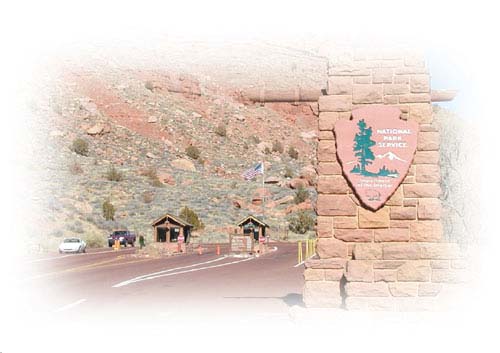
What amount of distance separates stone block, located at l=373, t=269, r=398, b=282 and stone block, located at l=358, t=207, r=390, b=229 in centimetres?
77

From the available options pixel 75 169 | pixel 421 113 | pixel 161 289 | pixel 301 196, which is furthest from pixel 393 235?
pixel 75 169

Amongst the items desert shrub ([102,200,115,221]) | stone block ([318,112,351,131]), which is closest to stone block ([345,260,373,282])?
stone block ([318,112,351,131])

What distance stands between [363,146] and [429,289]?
104 inches

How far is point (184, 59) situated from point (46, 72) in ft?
121

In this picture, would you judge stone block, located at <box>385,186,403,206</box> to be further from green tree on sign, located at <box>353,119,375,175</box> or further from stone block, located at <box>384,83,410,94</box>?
stone block, located at <box>384,83,410,94</box>

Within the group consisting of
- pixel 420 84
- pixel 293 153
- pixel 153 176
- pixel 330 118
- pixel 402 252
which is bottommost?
pixel 402 252

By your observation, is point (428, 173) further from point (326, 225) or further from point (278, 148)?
point (278, 148)

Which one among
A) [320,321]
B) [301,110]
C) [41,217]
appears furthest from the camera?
[301,110]

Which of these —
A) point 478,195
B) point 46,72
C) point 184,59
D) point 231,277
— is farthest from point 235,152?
Result: point 231,277

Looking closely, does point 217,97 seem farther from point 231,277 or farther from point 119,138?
point 231,277

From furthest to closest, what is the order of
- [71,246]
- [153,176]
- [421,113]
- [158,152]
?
[158,152] < [153,176] < [71,246] < [421,113]

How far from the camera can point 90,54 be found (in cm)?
9869

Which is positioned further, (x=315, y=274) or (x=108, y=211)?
(x=108, y=211)

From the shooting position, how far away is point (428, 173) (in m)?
11.0
